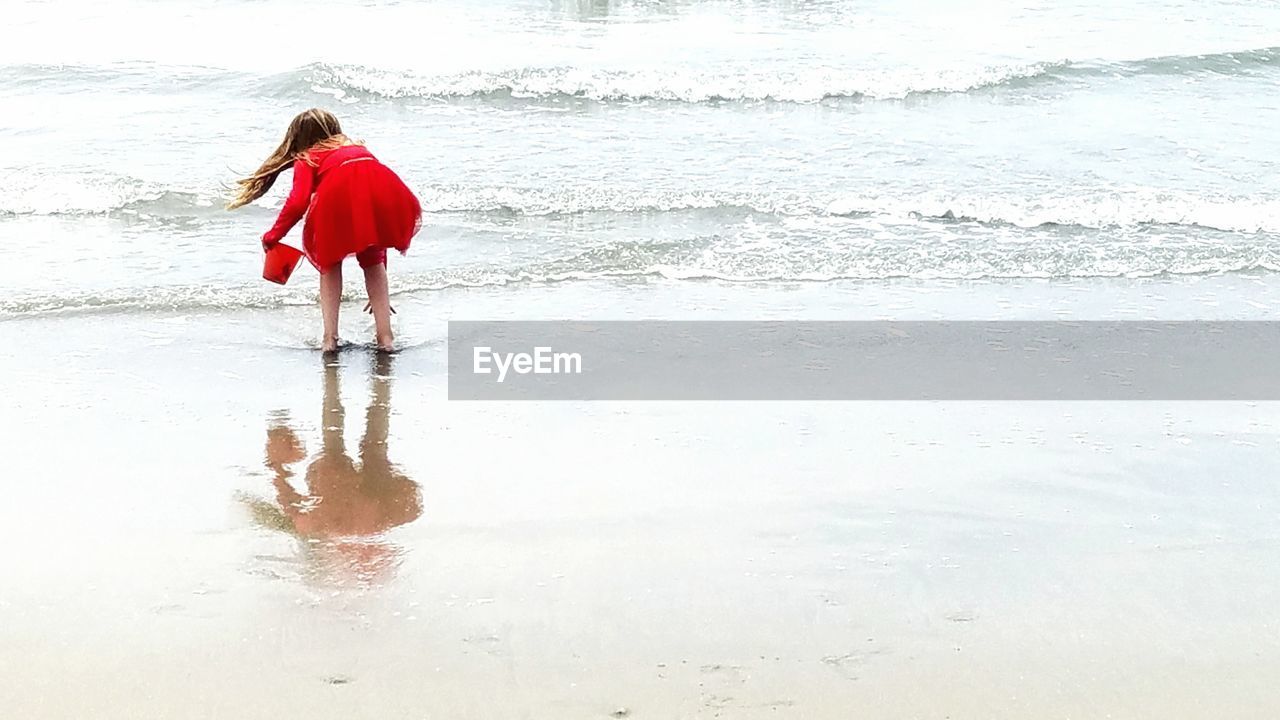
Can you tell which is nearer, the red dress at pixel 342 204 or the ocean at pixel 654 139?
the red dress at pixel 342 204

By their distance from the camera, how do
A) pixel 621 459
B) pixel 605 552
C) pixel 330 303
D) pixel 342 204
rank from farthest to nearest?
pixel 330 303, pixel 342 204, pixel 621 459, pixel 605 552

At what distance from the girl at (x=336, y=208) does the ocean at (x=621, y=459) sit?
1.09 ft

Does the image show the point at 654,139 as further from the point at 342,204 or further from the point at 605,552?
the point at 605,552

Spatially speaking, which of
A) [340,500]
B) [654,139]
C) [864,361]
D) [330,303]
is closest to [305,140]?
[330,303]

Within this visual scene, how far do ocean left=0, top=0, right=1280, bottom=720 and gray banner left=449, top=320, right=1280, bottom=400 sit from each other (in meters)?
0.21

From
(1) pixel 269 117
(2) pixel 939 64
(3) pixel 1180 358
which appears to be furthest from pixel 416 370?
(2) pixel 939 64

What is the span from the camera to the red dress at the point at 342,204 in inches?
261

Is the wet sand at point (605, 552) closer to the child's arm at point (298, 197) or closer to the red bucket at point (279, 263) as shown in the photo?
the red bucket at point (279, 263)

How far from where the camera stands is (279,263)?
Result: 22.4 ft

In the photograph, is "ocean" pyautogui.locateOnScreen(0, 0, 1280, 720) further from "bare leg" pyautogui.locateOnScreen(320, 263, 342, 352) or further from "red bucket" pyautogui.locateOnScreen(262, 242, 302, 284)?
"red bucket" pyautogui.locateOnScreen(262, 242, 302, 284)

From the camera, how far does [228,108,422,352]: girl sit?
664 centimetres

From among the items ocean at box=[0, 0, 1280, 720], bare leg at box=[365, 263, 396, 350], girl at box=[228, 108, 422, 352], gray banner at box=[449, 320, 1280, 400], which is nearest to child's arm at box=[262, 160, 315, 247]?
girl at box=[228, 108, 422, 352]

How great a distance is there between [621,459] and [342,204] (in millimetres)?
2259

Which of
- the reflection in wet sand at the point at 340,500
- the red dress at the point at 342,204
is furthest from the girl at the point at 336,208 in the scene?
the reflection in wet sand at the point at 340,500
